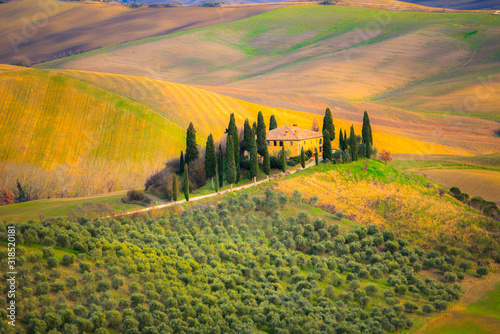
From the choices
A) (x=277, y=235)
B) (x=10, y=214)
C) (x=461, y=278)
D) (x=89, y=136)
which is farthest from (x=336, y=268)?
(x=89, y=136)

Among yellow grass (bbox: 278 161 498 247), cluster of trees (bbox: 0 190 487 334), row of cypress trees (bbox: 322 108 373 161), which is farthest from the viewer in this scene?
row of cypress trees (bbox: 322 108 373 161)

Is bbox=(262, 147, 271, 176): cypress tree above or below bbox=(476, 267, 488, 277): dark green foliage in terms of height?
above

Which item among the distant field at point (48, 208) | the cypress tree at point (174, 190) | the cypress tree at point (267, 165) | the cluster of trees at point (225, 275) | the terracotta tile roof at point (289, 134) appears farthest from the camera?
the terracotta tile roof at point (289, 134)

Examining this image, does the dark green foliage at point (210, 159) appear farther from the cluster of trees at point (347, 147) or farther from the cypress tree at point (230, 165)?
the cluster of trees at point (347, 147)

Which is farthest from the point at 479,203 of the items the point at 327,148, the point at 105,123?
the point at 105,123

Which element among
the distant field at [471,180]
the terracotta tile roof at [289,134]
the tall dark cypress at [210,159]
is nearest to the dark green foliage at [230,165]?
the tall dark cypress at [210,159]

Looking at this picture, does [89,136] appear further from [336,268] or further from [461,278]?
[461,278]

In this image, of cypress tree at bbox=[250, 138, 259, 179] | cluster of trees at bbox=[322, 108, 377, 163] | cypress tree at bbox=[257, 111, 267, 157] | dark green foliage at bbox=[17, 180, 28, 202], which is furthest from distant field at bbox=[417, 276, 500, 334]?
dark green foliage at bbox=[17, 180, 28, 202]

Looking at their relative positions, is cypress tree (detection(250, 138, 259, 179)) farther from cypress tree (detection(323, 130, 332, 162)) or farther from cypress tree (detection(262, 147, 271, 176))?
cypress tree (detection(323, 130, 332, 162))
